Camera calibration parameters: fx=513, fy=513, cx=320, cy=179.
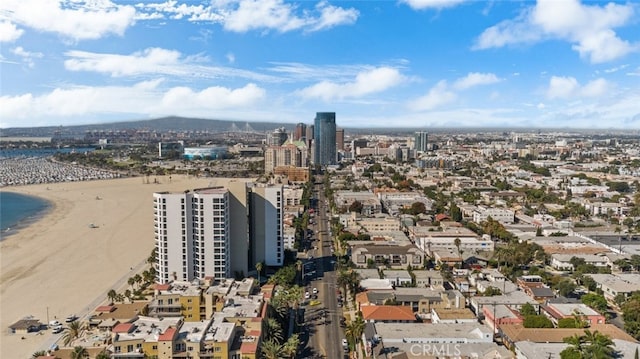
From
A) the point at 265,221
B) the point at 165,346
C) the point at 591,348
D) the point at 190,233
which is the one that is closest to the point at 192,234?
the point at 190,233

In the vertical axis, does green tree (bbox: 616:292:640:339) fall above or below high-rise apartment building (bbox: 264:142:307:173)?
below

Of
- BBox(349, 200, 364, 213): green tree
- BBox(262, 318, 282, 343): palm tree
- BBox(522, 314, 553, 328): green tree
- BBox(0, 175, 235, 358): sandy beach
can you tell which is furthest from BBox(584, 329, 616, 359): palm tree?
BBox(349, 200, 364, 213): green tree

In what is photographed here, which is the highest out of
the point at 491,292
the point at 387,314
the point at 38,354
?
the point at 387,314

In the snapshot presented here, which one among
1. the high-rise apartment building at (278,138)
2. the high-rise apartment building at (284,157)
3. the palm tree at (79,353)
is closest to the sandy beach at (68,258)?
the palm tree at (79,353)

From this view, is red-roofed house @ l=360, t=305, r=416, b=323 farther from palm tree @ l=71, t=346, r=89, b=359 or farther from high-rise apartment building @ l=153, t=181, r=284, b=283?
palm tree @ l=71, t=346, r=89, b=359

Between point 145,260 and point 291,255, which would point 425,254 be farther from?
point 145,260

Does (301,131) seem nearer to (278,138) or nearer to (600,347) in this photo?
(278,138)

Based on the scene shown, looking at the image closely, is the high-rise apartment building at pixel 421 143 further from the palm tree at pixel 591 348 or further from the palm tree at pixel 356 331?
the palm tree at pixel 591 348
